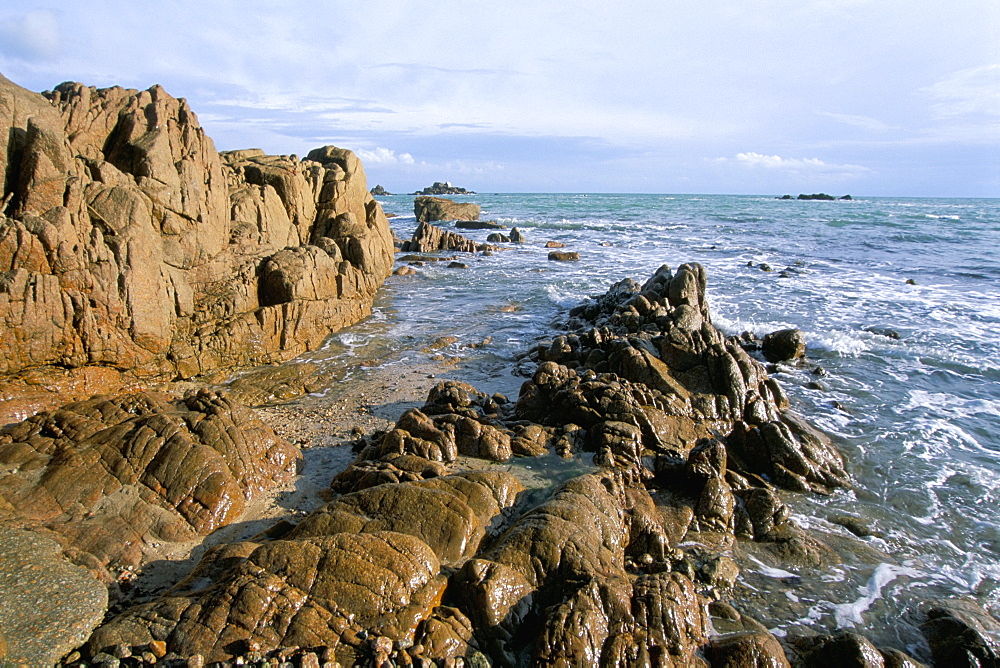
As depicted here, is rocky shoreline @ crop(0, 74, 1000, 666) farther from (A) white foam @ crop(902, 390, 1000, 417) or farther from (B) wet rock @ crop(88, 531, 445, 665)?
(A) white foam @ crop(902, 390, 1000, 417)

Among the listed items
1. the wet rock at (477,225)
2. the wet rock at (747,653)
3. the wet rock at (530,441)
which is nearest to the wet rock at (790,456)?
A: the wet rock at (530,441)

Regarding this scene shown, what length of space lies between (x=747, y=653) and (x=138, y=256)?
1094cm

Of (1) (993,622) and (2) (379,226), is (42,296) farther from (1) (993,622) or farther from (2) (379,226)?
(2) (379,226)

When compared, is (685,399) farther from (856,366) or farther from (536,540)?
(856,366)

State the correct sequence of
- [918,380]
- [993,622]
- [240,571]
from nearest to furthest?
[240,571], [993,622], [918,380]

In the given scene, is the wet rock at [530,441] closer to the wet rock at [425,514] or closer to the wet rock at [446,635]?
the wet rock at [425,514]

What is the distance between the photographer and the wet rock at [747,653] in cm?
457

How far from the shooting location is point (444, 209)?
178ft

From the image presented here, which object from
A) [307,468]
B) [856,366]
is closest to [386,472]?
[307,468]

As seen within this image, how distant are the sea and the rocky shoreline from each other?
37 centimetres

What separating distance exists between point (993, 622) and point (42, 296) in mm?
13181


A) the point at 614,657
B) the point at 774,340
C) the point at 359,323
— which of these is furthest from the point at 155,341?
the point at 774,340

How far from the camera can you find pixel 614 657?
4402 mm

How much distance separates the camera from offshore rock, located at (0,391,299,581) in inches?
231
